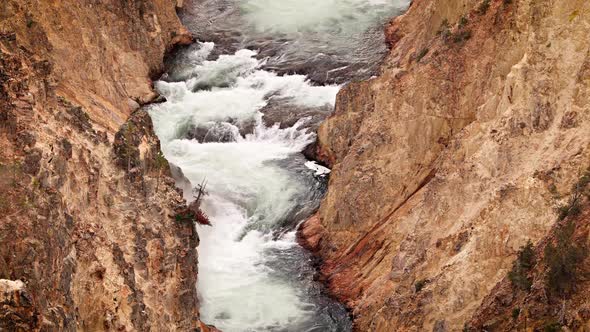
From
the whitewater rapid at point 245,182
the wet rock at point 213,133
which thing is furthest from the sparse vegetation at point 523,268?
the wet rock at point 213,133

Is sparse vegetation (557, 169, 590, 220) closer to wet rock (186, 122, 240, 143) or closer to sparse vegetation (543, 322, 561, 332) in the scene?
sparse vegetation (543, 322, 561, 332)

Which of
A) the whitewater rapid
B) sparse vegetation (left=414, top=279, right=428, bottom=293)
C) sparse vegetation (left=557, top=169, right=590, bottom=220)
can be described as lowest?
the whitewater rapid

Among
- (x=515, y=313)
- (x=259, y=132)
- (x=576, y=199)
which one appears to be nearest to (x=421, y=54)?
(x=259, y=132)

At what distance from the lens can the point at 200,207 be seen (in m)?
28.8

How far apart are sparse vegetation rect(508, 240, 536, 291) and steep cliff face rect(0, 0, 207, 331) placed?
6.78 m

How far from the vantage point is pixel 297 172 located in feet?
100

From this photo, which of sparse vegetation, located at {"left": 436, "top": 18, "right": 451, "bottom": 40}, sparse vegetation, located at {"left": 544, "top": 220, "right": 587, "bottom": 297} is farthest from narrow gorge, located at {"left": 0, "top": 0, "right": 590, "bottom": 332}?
sparse vegetation, located at {"left": 436, "top": 18, "right": 451, "bottom": 40}

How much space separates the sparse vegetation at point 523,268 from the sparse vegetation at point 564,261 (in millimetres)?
660

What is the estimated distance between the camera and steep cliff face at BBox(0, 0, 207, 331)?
47.6ft

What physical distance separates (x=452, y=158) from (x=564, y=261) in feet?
21.6

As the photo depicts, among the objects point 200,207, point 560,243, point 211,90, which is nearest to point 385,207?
point 200,207

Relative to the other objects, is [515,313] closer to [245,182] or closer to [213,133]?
[245,182]

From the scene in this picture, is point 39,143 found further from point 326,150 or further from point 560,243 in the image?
point 326,150

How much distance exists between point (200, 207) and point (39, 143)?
11.9 meters
